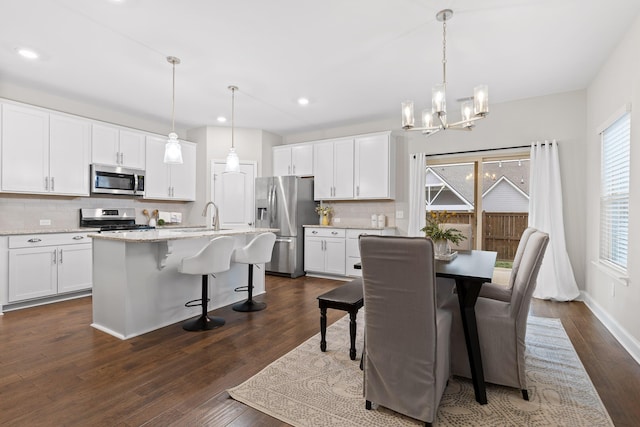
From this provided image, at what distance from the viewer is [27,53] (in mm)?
3232

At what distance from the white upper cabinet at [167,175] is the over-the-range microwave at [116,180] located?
6.2 inches

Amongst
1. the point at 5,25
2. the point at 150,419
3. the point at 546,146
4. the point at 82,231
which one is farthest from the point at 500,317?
the point at 82,231

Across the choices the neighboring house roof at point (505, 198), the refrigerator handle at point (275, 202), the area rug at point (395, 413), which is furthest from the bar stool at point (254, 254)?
the neighboring house roof at point (505, 198)

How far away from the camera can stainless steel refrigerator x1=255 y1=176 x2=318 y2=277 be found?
5.61 m

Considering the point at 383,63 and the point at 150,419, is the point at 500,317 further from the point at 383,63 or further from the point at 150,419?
the point at 383,63

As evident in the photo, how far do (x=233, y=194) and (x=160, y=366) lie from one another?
12.9 ft

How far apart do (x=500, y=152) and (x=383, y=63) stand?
2.35m

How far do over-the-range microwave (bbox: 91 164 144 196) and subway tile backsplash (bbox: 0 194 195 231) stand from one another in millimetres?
270

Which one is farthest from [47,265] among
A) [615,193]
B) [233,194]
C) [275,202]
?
[615,193]

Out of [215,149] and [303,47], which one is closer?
[303,47]

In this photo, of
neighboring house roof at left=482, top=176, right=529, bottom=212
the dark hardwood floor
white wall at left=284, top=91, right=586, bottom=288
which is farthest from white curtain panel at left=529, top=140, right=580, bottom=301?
neighboring house roof at left=482, top=176, right=529, bottom=212

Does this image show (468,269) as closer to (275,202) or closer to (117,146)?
(275,202)

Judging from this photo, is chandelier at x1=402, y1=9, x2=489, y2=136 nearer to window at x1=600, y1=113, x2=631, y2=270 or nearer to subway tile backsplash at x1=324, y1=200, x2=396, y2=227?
window at x1=600, y1=113, x2=631, y2=270

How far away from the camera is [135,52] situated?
3.22 metres
